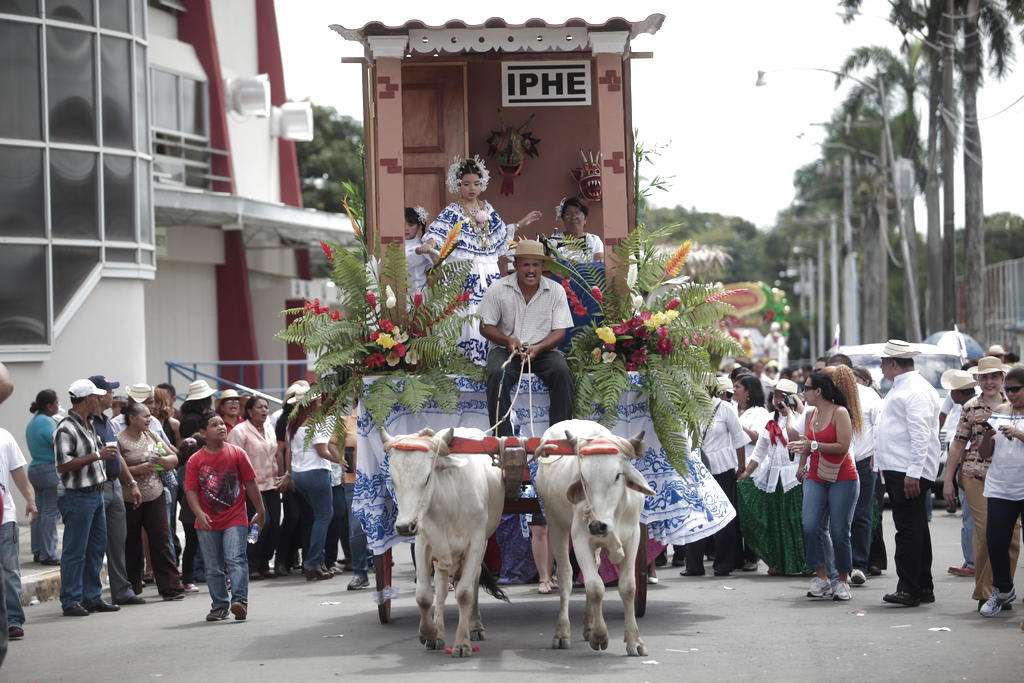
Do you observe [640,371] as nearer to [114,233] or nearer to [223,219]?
[114,233]

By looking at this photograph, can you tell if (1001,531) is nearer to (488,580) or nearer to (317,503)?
(488,580)

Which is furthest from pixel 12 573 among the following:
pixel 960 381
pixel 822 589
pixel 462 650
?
pixel 960 381

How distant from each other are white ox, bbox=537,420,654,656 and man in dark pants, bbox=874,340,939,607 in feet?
9.22

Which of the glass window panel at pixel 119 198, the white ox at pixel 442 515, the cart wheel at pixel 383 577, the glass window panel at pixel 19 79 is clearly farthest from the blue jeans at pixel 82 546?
the glass window panel at pixel 119 198

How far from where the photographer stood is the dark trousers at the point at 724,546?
15891 millimetres

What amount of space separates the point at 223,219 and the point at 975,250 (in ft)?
52.7

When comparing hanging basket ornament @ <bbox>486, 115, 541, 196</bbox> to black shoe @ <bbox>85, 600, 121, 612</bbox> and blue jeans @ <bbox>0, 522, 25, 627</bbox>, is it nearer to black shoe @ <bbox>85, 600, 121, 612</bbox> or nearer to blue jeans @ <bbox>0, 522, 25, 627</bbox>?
black shoe @ <bbox>85, 600, 121, 612</bbox>

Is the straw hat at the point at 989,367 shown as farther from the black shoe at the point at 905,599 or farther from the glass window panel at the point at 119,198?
the glass window panel at the point at 119,198

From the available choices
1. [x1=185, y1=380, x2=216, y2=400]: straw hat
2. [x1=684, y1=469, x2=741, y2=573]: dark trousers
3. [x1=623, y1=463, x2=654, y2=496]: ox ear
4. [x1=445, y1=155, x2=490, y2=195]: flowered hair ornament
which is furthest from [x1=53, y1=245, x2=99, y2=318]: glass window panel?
[x1=623, y1=463, x2=654, y2=496]: ox ear

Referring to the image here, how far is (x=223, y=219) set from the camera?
32125 millimetres

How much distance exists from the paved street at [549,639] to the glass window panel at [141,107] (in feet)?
41.7

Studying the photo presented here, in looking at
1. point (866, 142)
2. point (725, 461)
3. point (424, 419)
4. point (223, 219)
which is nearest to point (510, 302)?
point (424, 419)

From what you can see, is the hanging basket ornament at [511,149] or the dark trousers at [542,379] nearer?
the dark trousers at [542,379]

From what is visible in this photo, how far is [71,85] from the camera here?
2455 cm
